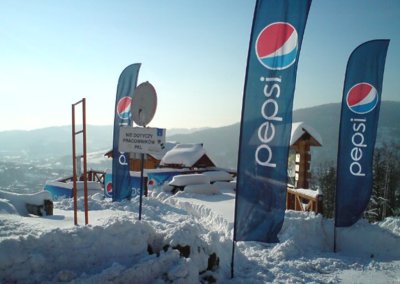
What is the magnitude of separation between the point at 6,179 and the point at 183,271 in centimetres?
10099

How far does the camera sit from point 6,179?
89.4 metres

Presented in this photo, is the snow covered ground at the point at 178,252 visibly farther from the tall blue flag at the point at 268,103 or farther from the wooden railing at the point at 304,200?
the tall blue flag at the point at 268,103

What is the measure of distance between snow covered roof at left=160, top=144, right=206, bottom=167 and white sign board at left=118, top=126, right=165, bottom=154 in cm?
1507

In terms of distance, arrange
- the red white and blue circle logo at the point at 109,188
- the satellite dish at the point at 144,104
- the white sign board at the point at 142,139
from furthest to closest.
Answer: the red white and blue circle logo at the point at 109,188, the satellite dish at the point at 144,104, the white sign board at the point at 142,139

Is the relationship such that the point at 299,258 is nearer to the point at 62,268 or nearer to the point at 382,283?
the point at 382,283

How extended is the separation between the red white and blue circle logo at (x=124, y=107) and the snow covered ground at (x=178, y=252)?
4.58m

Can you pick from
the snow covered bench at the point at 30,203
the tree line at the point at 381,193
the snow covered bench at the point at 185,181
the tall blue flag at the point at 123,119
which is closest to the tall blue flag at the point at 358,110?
the tall blue flag at the point at 123,119

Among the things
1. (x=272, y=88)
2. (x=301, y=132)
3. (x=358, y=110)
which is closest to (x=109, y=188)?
(x=301, y=132)

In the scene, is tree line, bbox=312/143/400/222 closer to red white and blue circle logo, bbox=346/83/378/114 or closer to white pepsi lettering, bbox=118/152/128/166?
red white and blue circle logo, bbox=346/83/378/114

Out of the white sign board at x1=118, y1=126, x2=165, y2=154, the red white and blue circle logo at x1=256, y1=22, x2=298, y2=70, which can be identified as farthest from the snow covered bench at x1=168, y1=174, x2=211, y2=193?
the red white and blue circle logo at x1=256, y1=22, x2=298, y2=70

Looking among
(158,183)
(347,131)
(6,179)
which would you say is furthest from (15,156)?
(347,131)

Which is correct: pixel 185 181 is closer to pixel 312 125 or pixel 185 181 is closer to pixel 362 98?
pixel 362 98

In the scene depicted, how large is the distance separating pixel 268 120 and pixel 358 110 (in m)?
3.60

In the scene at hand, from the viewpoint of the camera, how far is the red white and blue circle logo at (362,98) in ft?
26.3
